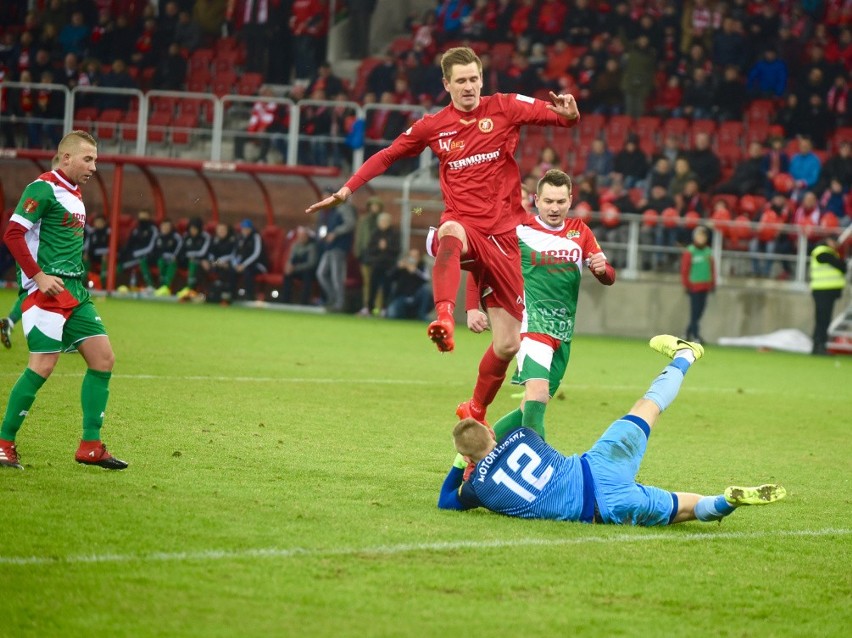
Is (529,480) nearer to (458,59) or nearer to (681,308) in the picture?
(458,59)

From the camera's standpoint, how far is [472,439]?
6512 millimetres

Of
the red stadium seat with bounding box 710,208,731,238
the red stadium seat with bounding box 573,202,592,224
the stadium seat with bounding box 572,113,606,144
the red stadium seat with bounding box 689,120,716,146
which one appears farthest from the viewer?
the stadium seat with bounding box 572,113,606,144

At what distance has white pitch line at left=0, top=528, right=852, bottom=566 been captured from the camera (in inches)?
206

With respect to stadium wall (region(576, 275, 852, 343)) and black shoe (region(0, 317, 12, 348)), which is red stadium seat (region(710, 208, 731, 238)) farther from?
black shoe (region(0, 317, 12, 348))

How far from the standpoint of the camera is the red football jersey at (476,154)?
8.16m

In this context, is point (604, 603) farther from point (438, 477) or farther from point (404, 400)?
point (404, 400)

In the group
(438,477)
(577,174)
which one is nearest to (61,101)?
(577,174)

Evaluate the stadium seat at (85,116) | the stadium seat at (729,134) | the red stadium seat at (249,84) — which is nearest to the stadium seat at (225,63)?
the red stadium seat at (249,84)

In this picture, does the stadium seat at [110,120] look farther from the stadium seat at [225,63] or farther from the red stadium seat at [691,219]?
the red stadium seat at [691,219]

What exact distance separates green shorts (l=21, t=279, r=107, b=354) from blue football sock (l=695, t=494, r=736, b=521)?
330cm

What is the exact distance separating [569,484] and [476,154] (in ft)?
8.04

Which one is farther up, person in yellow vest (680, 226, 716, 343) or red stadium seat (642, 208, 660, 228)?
red stadium seat (642, 208, 660, 228)

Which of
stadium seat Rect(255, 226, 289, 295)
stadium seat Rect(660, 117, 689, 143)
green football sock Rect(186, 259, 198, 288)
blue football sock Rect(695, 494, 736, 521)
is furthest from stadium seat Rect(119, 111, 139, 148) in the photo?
blue football sock Rect(695, 494, 736, 521)

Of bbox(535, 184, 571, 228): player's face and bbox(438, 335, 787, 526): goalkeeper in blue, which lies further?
bbox(535, 184, 571, 228): player's face
